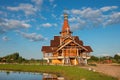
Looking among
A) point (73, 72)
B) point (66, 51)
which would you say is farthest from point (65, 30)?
point (73, 72)

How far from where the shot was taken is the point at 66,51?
6281 centimetres

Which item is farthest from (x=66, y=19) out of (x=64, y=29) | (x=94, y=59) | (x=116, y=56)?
(x=116, y=56)

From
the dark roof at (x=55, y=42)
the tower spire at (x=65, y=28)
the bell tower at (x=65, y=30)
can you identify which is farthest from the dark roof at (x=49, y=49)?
the tower spire at (x=65, y=28)

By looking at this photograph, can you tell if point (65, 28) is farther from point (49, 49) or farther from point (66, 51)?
point (66, 51)

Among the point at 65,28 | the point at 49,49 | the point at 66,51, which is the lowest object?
the point at 66,51

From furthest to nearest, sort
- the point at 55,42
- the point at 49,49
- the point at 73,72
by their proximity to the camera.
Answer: the point at 55,42 → the point at 49,49 → the point at 73,72

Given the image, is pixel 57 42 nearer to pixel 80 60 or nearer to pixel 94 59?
pixel 80 60

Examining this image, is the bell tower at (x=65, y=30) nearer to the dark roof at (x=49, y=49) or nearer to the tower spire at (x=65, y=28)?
the tower spire at (x=65, y=28)

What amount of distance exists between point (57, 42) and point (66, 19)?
25.8ft

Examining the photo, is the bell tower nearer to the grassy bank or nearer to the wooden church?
the wooden church

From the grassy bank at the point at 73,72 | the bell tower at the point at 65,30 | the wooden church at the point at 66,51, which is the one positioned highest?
the bell tower at the point at 65,30

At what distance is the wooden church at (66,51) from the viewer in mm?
62406

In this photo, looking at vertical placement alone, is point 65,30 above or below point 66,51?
above

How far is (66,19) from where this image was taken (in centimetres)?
7094
